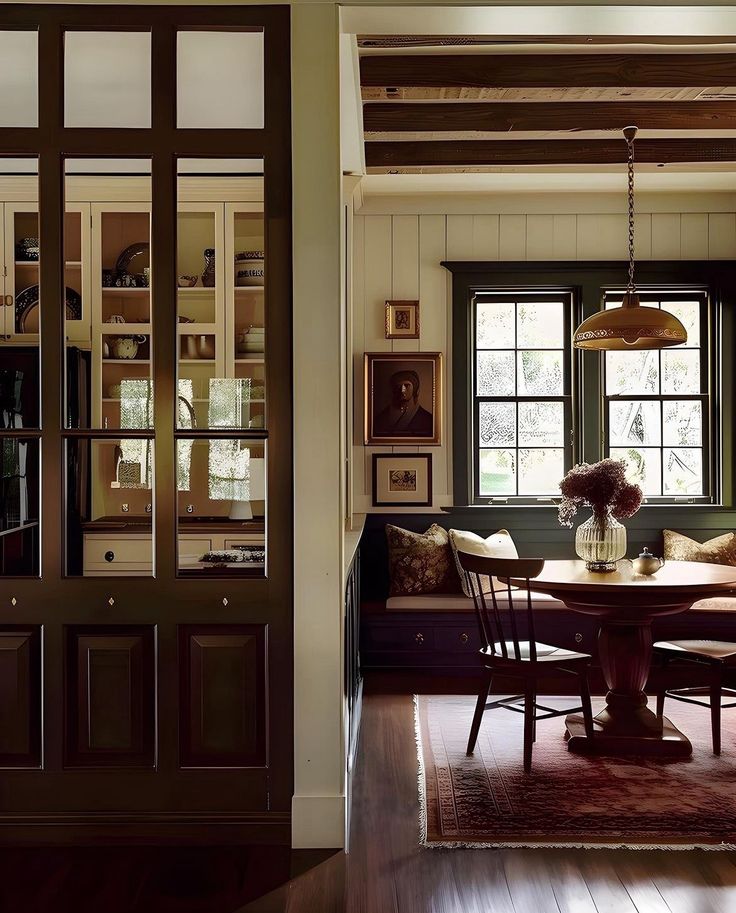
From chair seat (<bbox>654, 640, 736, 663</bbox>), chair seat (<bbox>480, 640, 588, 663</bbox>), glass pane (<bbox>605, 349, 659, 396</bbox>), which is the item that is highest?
glass pane (<bbox>605, 349, 659, 396</bbox>)

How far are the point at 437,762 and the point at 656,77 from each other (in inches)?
136

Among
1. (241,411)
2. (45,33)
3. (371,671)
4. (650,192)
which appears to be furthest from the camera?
(650,192)

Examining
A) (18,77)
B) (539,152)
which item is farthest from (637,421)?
(18,77)

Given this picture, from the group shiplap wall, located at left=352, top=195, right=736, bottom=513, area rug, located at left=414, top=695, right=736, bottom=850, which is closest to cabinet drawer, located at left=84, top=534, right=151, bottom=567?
area rug, located at left=414, top=695, right=736, bottom=850

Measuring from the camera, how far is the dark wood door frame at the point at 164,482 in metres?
2.94

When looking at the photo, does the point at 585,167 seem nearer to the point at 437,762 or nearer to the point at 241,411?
the point at 241,411

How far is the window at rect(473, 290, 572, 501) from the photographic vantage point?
6012mm

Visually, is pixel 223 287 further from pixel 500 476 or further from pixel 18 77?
pixel 500 476

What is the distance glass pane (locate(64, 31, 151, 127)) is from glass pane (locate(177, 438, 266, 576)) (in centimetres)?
146

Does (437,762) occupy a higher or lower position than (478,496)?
lower

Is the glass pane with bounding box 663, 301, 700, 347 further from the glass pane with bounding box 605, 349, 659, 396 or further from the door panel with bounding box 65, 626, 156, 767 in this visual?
the door panel with bounding box 65, 626, 156, 767

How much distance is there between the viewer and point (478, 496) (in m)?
6.02

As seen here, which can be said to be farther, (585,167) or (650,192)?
(650,192)

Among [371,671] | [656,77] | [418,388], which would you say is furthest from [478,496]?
[656,77]
